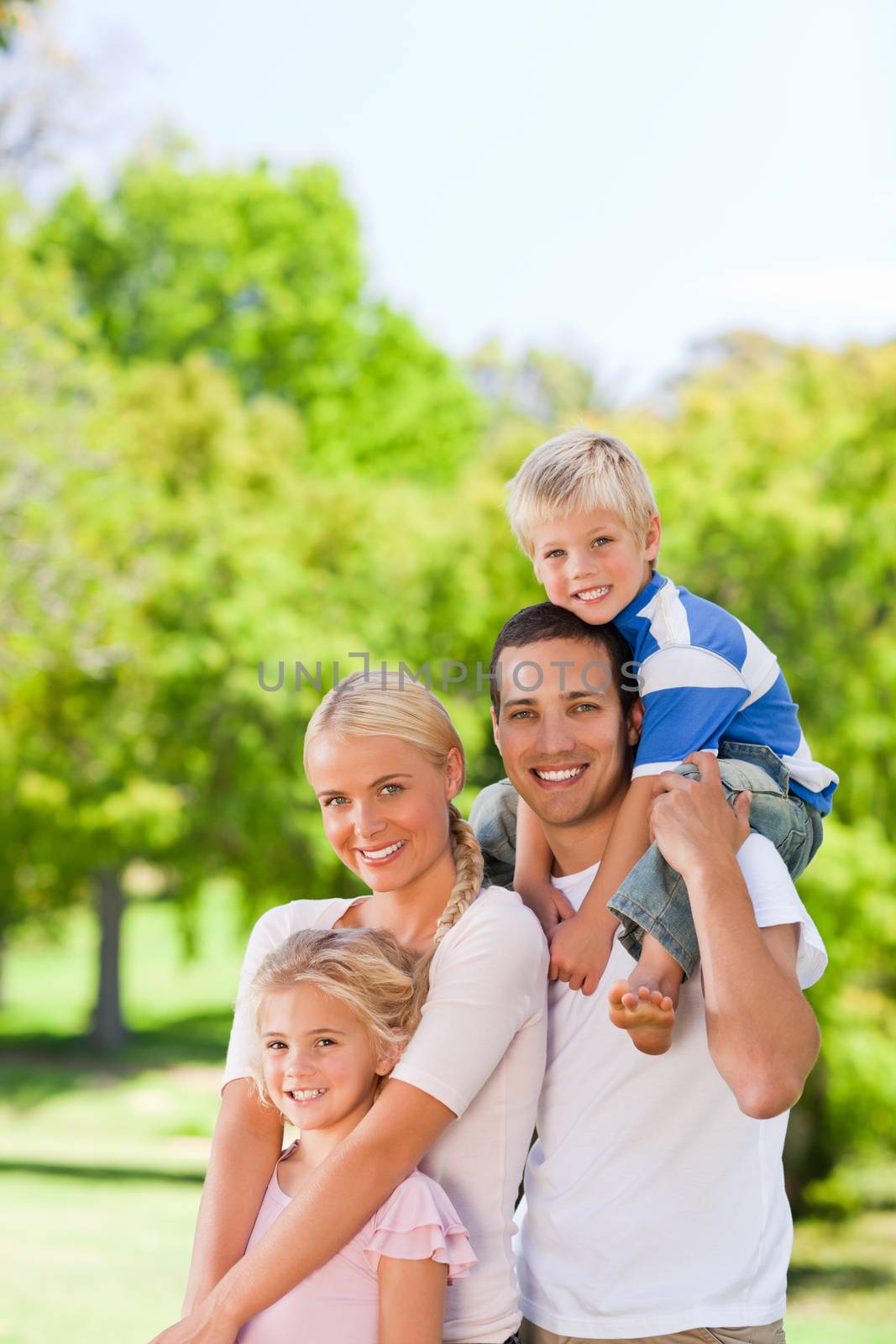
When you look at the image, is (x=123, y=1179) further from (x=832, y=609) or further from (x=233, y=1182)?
(x=233, y=1182)

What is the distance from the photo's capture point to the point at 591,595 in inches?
97.0

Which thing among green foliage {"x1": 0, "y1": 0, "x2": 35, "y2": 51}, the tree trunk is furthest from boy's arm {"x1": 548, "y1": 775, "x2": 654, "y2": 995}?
the tree trunk

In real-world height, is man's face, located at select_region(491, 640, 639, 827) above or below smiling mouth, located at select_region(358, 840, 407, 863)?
above

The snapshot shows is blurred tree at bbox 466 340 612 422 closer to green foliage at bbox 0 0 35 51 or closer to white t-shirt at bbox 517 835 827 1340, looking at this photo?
green foliage at bbox 0 0 35 51

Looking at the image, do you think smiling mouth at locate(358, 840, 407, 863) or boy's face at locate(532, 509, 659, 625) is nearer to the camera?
smiling mouth at locate(358, 840, 407, 863)

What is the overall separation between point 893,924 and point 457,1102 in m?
10.9

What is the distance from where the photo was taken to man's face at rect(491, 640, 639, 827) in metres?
2.31

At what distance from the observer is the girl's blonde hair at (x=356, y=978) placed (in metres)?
2.12

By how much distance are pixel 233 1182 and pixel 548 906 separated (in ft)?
2.25

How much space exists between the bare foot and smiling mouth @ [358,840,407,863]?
433mm

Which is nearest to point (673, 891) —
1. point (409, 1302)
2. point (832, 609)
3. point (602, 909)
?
point (602, 909)

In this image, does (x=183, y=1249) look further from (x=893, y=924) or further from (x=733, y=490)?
(x=733, y=490)

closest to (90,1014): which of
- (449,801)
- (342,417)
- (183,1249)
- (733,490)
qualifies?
(342,417)

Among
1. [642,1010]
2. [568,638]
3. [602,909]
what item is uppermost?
[568,638]
